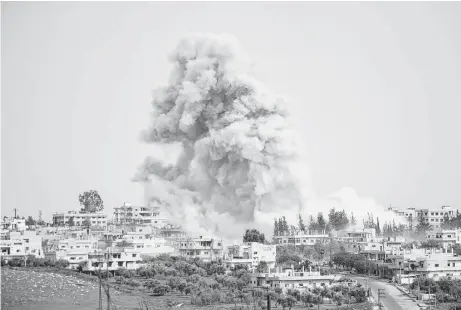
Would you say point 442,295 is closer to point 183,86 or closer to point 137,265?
point 137,265

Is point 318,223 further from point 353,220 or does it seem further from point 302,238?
point 353,220

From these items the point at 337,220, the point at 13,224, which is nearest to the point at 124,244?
the point at 13,224

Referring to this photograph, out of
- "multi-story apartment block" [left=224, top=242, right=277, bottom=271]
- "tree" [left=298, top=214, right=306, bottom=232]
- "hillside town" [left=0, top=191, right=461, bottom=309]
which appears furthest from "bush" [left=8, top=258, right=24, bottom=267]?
"tree" [left=298, top=214, right=306, bottom=232]

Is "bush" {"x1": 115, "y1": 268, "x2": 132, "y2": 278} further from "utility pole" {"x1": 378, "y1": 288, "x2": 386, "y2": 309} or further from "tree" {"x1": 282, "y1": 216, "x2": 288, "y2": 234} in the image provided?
"tree" {"x1": 282, "y1": 216, "x2": 288, "y2": 234}

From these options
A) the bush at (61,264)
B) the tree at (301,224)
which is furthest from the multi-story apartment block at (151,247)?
the tree at (301,224)

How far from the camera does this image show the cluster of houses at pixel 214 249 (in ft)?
169

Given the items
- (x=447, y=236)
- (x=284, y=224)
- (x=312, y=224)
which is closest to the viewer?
(x=284, y=224)

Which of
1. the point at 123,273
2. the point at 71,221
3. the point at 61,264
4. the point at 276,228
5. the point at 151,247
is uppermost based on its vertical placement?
the point at 71,221

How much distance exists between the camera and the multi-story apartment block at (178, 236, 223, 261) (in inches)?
2357

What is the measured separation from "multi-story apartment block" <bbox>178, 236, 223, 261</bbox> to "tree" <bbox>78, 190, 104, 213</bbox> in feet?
69.1

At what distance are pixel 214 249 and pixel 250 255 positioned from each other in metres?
5.18

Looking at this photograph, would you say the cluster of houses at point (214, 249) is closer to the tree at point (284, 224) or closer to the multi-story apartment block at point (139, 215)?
the tree at point (284, 224)

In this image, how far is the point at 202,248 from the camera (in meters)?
60.8

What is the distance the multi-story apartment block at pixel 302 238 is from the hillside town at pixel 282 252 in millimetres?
66
